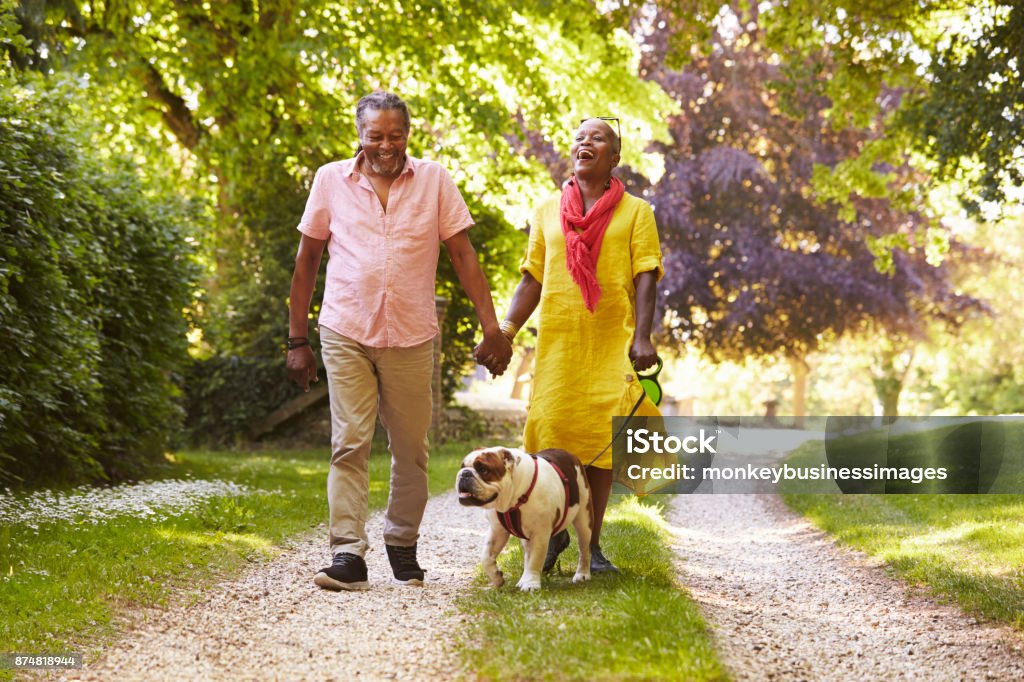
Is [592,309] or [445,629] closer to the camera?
[445,629]

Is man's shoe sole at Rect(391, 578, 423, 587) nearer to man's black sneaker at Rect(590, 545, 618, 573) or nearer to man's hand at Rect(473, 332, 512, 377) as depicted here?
man's black sneaker at Rect(590, 545, 618, 573)

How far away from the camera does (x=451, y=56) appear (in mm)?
18656

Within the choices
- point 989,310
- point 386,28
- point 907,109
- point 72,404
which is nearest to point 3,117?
point 72,404

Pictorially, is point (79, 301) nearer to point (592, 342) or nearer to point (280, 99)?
point (592, 342)

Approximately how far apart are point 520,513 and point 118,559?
2.56 m

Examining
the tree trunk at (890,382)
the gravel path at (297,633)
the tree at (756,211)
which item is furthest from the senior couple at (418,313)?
the tree trunk at (890,382)

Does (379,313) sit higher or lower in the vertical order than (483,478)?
higher

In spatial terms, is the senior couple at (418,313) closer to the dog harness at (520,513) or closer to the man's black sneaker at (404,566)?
the man's black sneaker at (404,566)

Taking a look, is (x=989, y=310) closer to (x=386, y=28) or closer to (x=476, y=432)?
(x=476, y=432)

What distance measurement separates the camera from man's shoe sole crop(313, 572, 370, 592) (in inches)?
226

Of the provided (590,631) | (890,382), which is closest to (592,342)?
(590,631)

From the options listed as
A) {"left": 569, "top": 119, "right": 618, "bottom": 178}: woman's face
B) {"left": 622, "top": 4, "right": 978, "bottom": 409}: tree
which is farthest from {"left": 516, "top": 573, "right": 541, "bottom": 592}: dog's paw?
{"left": 622, "top": 4, "right": 978, "bottom": 409}: tree

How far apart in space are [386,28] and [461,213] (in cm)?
1018

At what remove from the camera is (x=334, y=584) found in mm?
5746
